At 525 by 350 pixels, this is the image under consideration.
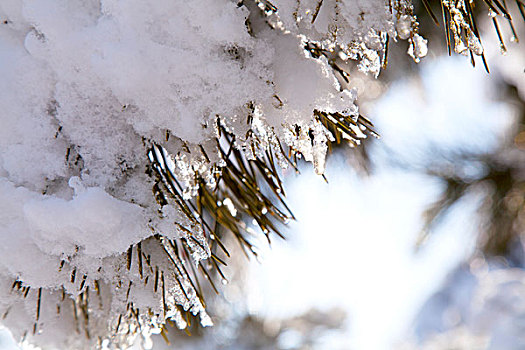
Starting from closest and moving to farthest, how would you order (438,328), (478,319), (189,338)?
(189,338) → (478,319) → (438,328)

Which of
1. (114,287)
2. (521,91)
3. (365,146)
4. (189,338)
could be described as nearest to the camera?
(114,287)

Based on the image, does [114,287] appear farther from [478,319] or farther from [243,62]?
[478,319]

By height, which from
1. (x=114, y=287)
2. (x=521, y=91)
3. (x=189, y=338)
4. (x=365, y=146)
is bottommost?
(x=114, y=287)

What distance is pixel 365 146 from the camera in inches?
52.9

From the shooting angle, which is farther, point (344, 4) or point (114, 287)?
point (114, 287)

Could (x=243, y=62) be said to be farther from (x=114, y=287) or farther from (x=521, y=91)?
(x=521, y=91)

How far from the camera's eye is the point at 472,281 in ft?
9.15

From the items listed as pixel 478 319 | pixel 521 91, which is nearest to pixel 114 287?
pixel 521 91

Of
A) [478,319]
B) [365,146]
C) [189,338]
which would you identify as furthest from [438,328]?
[365,146]

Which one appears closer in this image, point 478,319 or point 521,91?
point 521,91

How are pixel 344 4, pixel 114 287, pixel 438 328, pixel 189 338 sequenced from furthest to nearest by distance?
pixel 438 328
pixel 189 338
pixel 114 287
pixel 344 4

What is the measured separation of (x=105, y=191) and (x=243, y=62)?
0.56 ft

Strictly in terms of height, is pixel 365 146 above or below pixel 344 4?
above

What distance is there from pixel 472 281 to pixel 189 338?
73.5 inches
